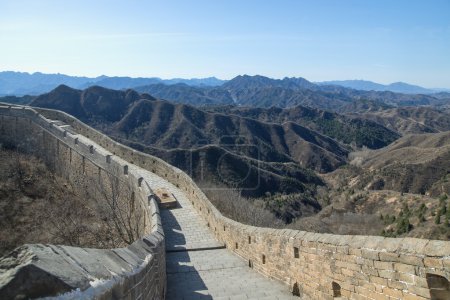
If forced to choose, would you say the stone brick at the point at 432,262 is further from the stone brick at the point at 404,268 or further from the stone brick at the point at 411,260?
the stone brick at the point at 404,268

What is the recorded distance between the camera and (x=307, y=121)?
14900cm

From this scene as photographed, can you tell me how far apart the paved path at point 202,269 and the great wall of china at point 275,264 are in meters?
0.19

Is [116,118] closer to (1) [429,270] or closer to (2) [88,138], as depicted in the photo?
(2) [88,138]

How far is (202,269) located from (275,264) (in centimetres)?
232

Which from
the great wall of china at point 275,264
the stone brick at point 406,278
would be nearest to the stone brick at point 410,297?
the great wall of china at point 275,264

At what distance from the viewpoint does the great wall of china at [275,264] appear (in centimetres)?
179

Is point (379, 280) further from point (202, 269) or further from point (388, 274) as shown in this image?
point (202, 269)

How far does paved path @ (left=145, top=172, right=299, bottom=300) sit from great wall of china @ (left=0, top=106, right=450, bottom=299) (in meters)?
0.19

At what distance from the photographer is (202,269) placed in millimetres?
9477

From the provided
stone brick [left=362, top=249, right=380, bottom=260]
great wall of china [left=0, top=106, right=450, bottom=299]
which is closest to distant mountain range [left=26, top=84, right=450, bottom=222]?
great wall of china [left=0, top=106, right=450, bottom=299]

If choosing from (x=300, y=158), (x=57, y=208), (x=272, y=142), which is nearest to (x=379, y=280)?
(x=57, y=208)

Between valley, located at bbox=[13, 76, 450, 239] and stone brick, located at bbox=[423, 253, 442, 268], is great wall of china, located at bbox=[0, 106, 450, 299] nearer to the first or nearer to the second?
stone brick, located at bbox=[423, 253, 442, 268]

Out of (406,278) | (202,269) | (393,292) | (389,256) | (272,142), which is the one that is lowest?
(272,142)

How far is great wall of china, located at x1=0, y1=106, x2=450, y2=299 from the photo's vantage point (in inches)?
70.7
